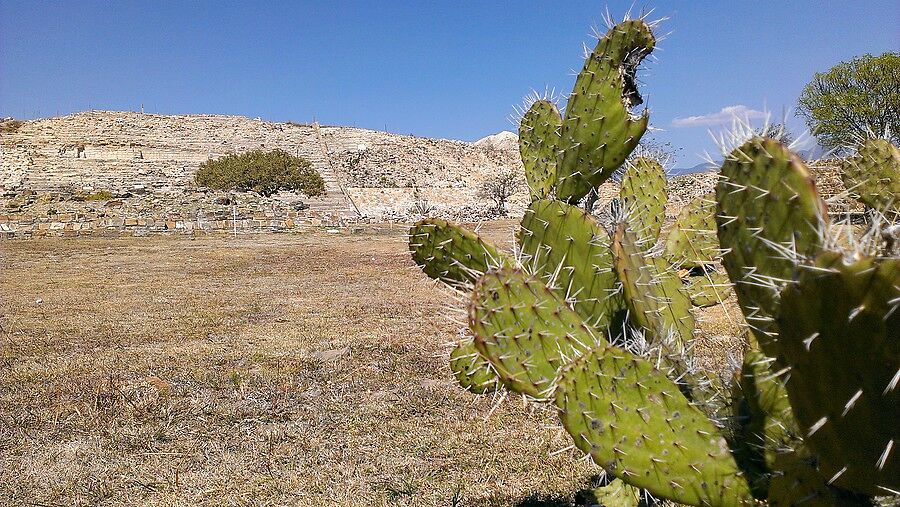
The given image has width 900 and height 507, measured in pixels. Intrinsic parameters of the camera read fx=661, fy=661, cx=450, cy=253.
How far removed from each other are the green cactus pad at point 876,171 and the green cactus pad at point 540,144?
123 centimetres

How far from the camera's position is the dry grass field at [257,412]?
316 centimetres

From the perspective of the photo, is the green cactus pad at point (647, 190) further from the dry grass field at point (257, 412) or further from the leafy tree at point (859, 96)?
the leafy tree at point (859, 96)

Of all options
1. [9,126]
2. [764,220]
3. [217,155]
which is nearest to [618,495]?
[764,220]

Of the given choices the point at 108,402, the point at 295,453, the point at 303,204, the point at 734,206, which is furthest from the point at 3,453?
the point at 303,204

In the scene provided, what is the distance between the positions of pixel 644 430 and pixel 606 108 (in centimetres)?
111

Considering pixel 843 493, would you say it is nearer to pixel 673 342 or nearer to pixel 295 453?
pixel 673 342

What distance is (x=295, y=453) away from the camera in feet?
11.6

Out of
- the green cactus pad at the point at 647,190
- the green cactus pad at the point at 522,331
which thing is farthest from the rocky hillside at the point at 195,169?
the green cactus pad at the point at 522,331

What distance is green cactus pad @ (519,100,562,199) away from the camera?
93.6 inches

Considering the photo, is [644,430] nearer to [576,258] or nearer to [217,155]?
[576,258]

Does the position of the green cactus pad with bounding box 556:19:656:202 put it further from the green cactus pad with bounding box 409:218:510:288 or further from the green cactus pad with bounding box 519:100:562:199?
the green cactus pad with bounding box 409:218:510:288

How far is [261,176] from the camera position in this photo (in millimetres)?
28672

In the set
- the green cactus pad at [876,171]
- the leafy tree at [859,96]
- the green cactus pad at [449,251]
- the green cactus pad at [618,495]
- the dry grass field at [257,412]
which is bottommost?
the dry grass field at [257,412]

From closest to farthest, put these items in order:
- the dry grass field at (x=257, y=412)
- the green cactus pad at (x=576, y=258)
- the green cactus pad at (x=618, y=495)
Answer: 1. the green cactus pad at (x=576, y=258)
2. the green cactus pad at (x=618, y=495)
3. the dry grass field at (x=257, y=412)
